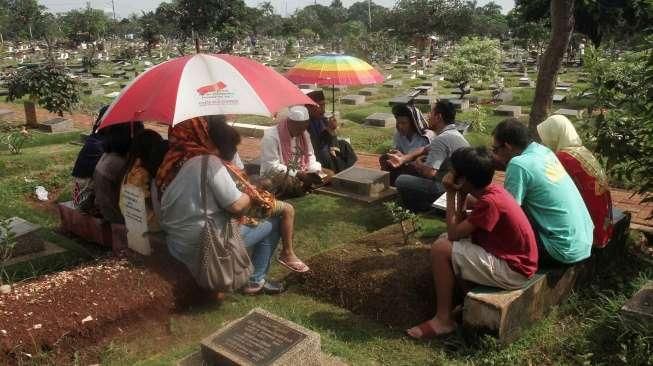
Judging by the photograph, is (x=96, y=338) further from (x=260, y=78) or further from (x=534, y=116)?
(x=534, y=116)

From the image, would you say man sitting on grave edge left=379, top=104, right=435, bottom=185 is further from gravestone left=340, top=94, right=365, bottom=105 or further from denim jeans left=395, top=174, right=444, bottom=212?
gravestone left=340, top=94, right=365, bottom=105

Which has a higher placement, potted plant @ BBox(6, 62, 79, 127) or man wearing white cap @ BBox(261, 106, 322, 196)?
potted plant @ BBox(6, 62, 79, 127)

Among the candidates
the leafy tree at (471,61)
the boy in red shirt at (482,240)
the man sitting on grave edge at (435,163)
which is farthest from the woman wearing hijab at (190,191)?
the leafy tree at (471,61)

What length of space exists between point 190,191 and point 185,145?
32 cm

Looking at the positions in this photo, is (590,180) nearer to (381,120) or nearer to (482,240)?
(482,240)

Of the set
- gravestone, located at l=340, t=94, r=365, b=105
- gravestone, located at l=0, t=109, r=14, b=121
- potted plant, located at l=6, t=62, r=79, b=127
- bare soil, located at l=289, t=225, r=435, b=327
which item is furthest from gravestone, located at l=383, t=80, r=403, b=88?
bare soil, located at l=289, t=225, r=435, b=327

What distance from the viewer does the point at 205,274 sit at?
11.4 feet

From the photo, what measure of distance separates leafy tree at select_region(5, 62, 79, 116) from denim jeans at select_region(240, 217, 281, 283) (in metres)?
8.47

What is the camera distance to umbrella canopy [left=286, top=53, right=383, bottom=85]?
297 inches

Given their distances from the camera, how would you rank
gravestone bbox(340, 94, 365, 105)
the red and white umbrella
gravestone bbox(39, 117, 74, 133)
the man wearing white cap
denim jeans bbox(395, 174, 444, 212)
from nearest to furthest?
the red and white umbrella → denim jeans bbox(395, 174, 444, 212) → the man wearing white cap → gravestone bbox(39, 117, 74, 133) → gravestone bbox(340, 94, 365, 105)

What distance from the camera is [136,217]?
3822 mm

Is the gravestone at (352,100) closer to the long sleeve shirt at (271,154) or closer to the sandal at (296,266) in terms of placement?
the long sleeve shirt at (271,154)

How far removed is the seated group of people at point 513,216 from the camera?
323cm

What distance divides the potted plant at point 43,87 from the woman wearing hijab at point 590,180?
32.2 feet
